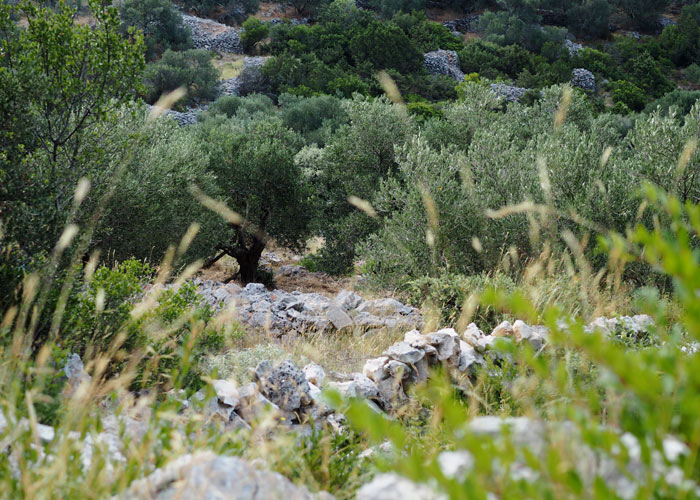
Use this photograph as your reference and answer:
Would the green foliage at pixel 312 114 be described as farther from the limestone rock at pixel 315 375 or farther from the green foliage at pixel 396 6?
the green foliage at pixel 396 6

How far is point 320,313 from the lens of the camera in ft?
28.4

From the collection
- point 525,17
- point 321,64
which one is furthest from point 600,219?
point 525,17

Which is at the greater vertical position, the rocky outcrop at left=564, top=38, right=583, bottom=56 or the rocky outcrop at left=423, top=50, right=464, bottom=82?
the rocky outcrop at left=564, top=38, right=583, bottom=56

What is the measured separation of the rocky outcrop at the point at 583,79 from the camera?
46.6 m

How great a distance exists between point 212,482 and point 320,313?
6.70 metres

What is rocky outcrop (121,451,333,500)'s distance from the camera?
6.41ft

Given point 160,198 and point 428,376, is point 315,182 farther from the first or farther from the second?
point 428,376

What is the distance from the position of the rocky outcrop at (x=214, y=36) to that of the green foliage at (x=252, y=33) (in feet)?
3.49

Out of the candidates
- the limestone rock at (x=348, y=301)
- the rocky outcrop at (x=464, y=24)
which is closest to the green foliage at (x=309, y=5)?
the rocky outcrop at (x=464, y=24)

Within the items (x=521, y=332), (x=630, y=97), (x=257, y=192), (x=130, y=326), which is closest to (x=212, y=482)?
(x=130, y=326)

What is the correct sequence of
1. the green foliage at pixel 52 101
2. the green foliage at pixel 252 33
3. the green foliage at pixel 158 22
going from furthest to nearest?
1. the green foliage at pixel 252 33
2. the green foliage at pixel 158 22
3. the green foliage at pixel 52 101

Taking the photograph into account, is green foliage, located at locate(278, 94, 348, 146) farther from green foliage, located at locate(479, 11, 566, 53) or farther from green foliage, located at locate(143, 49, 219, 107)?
green foliage, located at locate(479, 11, 566, 53)

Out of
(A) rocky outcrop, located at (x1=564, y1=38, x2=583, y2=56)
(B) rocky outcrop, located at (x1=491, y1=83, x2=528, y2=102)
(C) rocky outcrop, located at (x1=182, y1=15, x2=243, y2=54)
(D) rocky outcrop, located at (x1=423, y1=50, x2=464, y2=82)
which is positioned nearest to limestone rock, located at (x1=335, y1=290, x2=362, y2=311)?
(B) rocky outcrop, located at (x1=491, y1=83, x2=528, y2=102)

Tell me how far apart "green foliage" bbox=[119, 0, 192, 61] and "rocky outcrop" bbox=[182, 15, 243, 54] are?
222 centimetres
